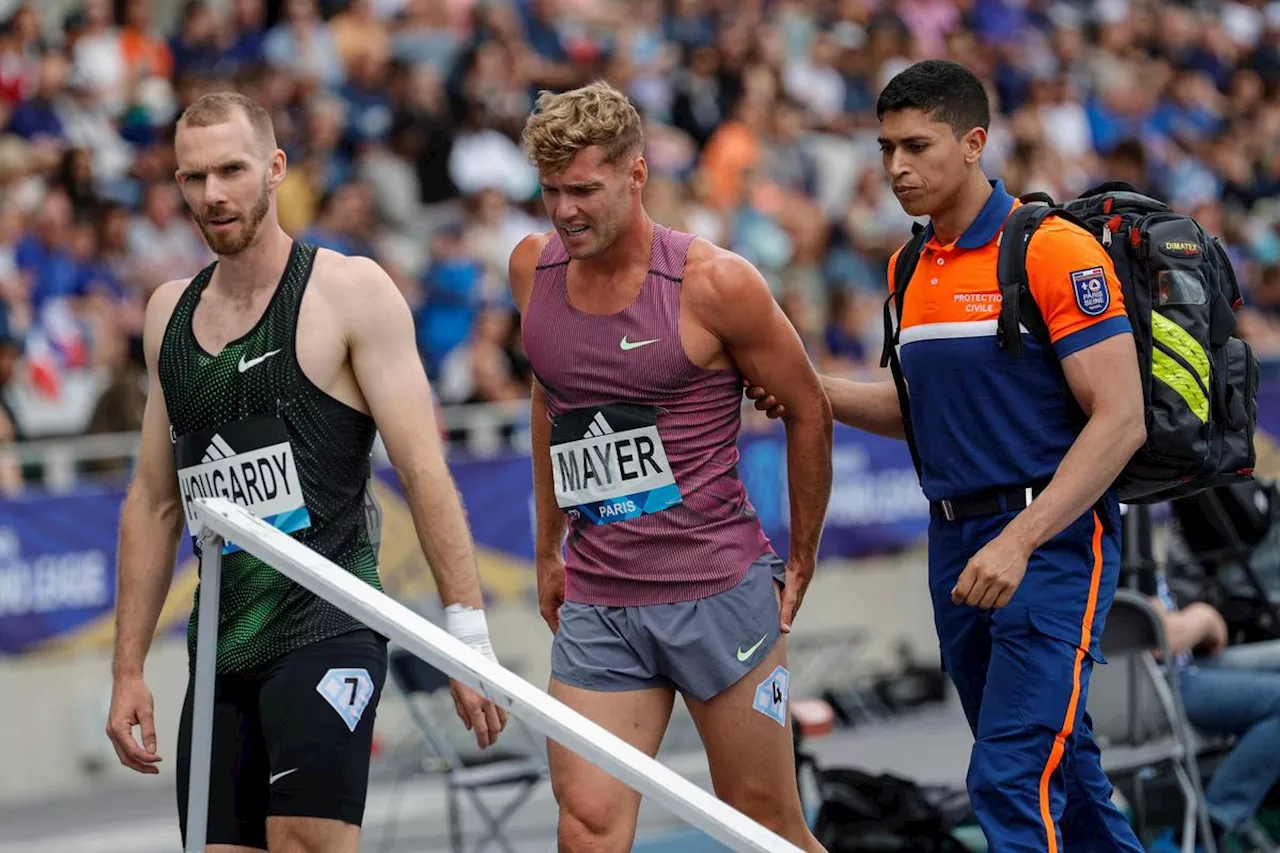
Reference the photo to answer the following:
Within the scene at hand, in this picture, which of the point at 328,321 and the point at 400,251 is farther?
the point at 400,251

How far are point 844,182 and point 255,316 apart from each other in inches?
470

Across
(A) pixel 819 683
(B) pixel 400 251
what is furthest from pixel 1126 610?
(B) pixel 400 251

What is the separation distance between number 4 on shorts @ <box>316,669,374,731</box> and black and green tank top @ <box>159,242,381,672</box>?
0.36ft

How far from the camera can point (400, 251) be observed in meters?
13.8

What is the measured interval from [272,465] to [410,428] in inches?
13.6

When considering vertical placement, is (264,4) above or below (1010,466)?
above

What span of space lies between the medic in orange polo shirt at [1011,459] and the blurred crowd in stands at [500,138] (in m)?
6.94

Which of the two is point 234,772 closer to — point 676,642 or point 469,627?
point 469,627

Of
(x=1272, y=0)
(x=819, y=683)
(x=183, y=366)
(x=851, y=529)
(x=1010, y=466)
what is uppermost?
(x=1272, y=0)

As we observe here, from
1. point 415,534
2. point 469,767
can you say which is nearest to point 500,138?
point 415,534

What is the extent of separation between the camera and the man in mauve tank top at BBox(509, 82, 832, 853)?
4.91 m

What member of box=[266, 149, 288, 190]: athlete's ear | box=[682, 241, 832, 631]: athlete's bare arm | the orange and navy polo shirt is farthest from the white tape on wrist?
the orange and navy polo shirt

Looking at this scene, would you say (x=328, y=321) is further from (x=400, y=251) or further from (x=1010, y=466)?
(x=400, y=251)

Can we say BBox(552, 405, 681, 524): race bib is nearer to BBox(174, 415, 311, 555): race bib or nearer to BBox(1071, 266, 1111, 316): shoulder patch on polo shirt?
BBox(174, 415, 311, 555): race bib
